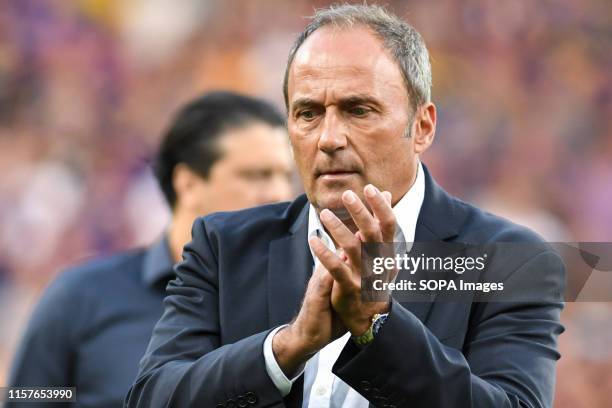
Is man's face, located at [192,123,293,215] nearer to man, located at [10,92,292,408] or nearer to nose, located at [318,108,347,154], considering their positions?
man, located at [10,92,292,408]

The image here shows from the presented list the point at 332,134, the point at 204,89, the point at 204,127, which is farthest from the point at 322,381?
the point at 204,89

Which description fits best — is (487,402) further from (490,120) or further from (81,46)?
(81,46)

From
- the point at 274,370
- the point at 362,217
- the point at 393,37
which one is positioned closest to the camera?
the point at 362,217

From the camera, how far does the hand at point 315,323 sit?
198 centimetres

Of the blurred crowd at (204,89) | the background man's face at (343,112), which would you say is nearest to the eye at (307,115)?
the background man's face at (343,112)

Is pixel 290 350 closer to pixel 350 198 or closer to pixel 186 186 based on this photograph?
pixel 350 198

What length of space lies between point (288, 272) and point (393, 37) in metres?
0.55

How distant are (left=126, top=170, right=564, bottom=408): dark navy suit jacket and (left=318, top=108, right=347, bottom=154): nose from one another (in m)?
0.24

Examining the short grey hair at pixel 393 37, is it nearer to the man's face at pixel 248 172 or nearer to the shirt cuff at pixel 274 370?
the shirt cuff at pixel 274 370

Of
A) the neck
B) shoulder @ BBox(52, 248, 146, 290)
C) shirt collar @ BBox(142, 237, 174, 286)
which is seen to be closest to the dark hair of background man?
the neck

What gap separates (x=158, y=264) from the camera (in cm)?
424

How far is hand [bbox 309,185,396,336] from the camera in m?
1.92

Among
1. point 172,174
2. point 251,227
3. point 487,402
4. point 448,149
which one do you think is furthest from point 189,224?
point 448,149

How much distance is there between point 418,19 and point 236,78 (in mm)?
1287
